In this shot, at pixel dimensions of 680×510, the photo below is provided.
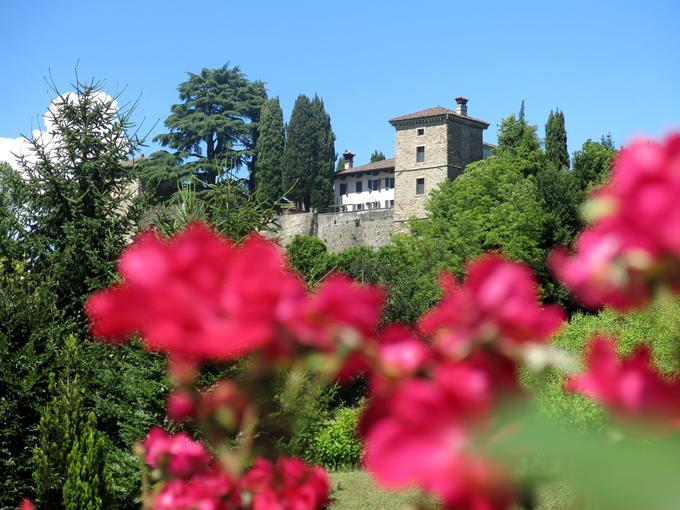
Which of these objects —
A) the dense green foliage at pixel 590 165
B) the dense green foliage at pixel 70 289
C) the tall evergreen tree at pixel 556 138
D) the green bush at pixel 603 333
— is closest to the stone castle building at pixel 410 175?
the tall evergreen tree at pixel 556 138

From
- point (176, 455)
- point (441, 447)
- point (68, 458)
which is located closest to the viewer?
point (441, 447)

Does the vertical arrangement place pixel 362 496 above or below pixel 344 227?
below

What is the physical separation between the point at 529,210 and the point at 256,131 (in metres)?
23.3

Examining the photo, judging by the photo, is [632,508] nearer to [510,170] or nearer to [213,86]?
[510,170]

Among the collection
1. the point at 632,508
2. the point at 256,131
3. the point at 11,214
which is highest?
the point at 256,131

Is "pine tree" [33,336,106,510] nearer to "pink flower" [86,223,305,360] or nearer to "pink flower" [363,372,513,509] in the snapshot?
"pink flower" [86,223,305,360]

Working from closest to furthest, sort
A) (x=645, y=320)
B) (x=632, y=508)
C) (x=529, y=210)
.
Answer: (x=632, y=508), (x=645, y=320), (x=529, y=210)

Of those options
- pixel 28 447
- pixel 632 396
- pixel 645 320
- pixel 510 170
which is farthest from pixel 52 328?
Result: pixel 510 170

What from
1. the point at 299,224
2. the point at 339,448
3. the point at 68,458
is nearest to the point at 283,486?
the point at 68,458

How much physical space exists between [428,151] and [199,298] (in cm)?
5392

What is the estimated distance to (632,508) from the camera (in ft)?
2.25

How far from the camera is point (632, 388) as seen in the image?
89cm

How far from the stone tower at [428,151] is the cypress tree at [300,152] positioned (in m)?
5.59

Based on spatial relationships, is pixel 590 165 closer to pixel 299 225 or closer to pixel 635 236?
pixel 299 225
